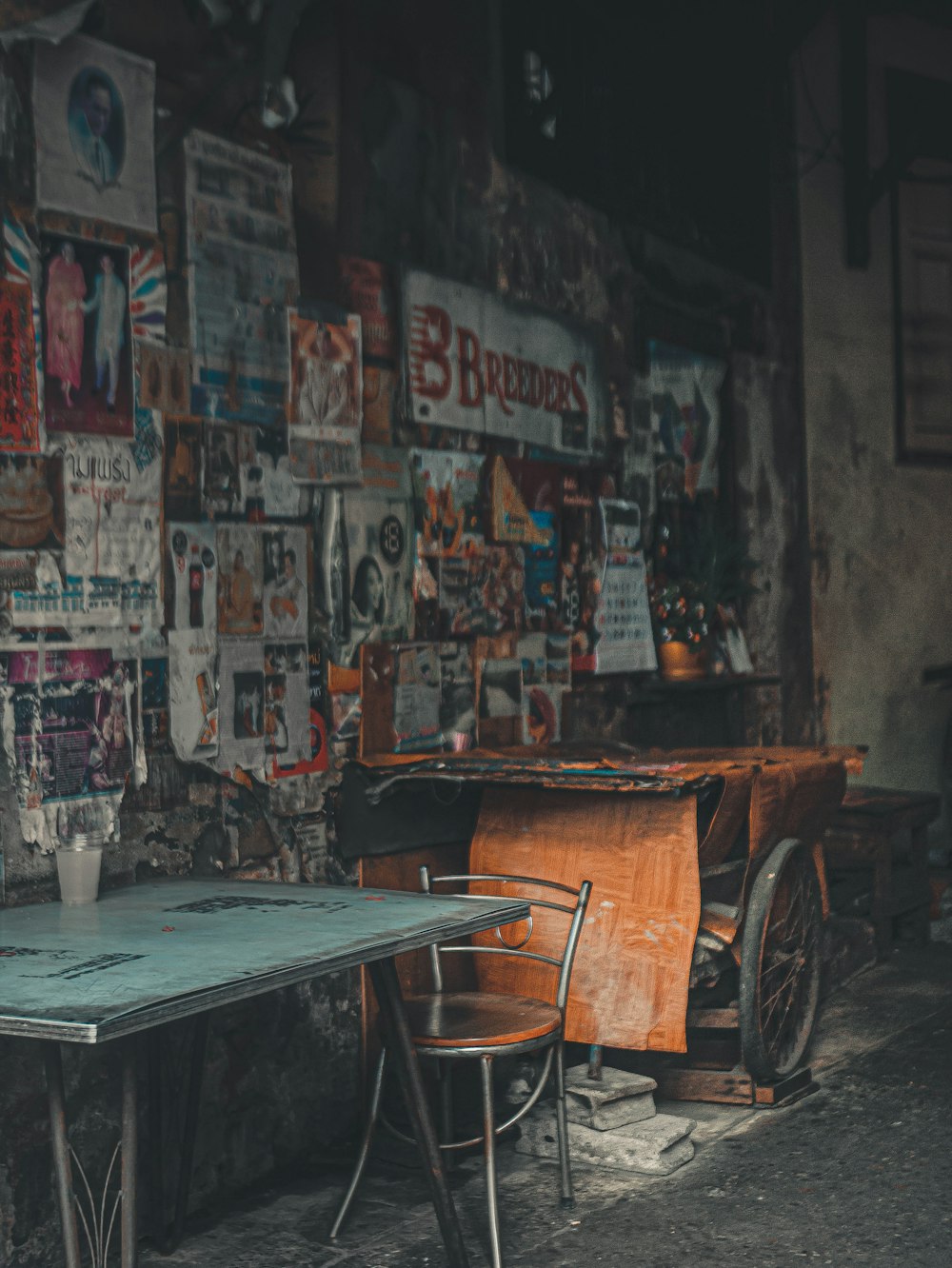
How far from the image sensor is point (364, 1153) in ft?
11.7

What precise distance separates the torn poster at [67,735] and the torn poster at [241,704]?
299mm

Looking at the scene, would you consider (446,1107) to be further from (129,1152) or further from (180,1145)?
(129,1152)

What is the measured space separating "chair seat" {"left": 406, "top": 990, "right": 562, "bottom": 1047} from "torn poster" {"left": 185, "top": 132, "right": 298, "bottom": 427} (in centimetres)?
157

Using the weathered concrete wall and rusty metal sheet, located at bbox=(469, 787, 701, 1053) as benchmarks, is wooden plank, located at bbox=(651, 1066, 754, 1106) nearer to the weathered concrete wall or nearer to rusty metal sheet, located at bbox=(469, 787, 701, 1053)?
rusty metal sheet, located at bbox=(469, 787, 701, 1053)

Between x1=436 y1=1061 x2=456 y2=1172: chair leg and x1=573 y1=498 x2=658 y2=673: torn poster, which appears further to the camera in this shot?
x1=573 y1=498 x2=658 y2=673: torn poster

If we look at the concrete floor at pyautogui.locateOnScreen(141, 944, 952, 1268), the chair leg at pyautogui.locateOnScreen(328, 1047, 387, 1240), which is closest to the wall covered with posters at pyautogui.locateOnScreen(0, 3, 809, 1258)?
the concrete floor at pyautogui.locateOnScreen(141, 944, 952, 1268)

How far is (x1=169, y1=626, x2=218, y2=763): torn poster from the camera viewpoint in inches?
148

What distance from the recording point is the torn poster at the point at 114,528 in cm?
352

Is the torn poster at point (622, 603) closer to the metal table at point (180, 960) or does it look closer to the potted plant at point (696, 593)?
the potted plant at point (696, 593)

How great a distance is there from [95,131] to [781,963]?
2.88 metres

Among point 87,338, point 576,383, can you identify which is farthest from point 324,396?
point 576,383

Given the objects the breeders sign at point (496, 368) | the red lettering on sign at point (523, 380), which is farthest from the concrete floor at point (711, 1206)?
the red lettering on sign at point (523, 380)

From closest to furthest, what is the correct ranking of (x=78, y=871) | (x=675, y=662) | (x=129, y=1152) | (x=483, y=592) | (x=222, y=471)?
(x=129, y=1152) → (x=78, y=871) → (x=222, y=471) → (x=483, y=592) → (x=675, y=662)

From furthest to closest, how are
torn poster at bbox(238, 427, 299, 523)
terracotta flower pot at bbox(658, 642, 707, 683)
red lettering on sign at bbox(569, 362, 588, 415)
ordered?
terracotta flower pot at bbox(658, 642, 707, 683) → red lettering on sign at bbox(569, 362, 588, 415) → torn poster at bbox(238, 427, 299, 523)
